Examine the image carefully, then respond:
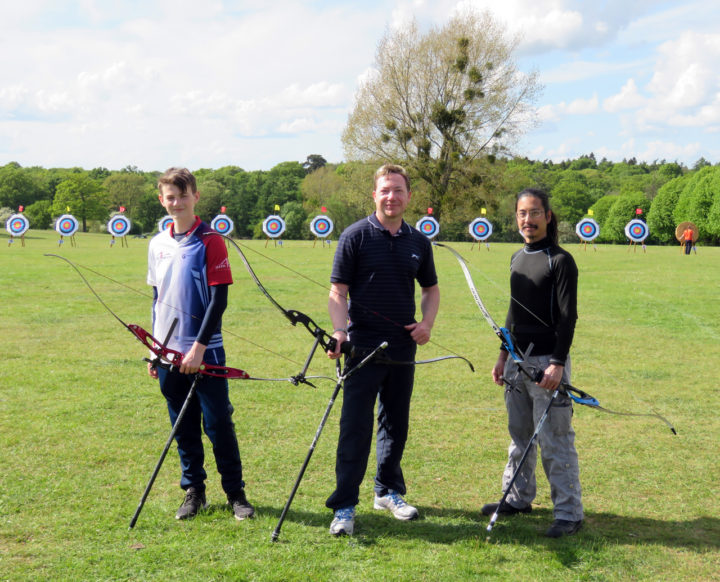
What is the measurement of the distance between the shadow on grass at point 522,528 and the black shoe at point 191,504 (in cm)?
31

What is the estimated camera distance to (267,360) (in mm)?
7590

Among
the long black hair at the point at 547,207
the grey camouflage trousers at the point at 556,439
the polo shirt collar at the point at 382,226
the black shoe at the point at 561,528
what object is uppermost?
the long black hair at the point at 547,207

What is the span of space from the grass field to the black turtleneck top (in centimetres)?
98

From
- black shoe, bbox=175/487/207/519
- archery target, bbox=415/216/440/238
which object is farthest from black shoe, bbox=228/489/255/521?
archery target, bbox=415/216/440/238

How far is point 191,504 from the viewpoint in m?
3.40

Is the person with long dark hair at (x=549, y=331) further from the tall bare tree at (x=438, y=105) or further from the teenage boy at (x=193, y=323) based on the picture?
the tall bare tree at (x=438, y=105)

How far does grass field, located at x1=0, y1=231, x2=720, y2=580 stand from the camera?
2959 mm

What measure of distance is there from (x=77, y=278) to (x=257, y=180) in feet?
191

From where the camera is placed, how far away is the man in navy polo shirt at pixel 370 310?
3215mm

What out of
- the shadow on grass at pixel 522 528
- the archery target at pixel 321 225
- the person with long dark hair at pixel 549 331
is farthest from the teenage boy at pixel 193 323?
the archery target at pixel 321 225

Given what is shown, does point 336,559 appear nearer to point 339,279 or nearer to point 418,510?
point 418,510

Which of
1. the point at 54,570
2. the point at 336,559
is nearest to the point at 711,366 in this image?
the point at 336,559

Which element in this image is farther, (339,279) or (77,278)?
(77,278)

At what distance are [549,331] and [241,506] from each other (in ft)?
6.03
